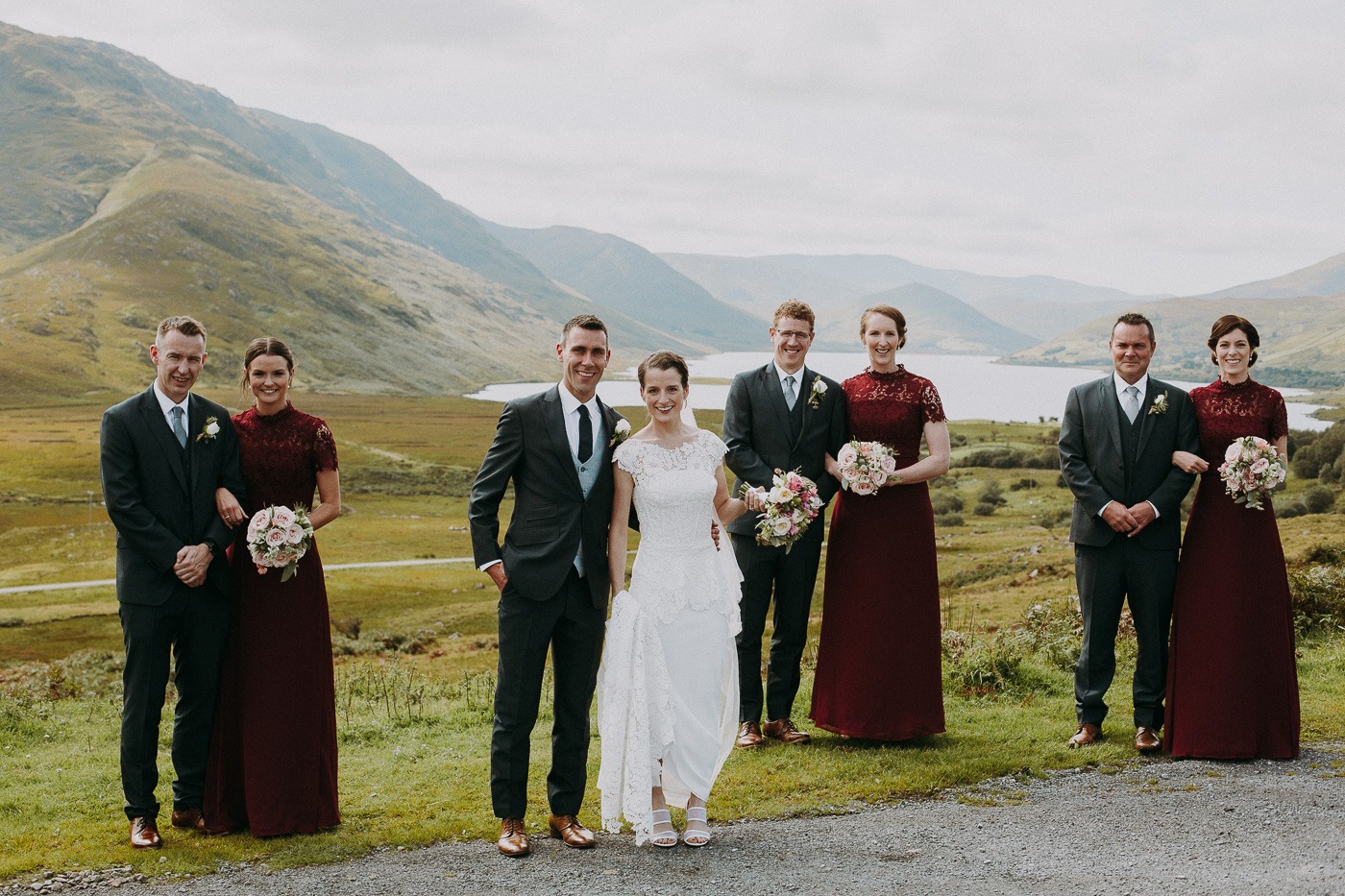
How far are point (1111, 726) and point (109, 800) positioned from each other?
8.11 m

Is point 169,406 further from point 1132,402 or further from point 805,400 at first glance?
point 1132,402

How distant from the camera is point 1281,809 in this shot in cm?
689

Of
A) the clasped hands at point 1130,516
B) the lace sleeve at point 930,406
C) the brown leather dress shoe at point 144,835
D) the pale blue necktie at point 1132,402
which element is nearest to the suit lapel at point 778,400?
the lace sleeve at point 930,406

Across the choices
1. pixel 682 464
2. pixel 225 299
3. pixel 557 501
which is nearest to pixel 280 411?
pixel 557 501

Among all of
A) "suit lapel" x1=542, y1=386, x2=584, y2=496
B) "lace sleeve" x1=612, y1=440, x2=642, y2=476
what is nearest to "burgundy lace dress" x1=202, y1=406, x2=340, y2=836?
"suit lapel" x1=542, y1=386, x2=584, y2=496

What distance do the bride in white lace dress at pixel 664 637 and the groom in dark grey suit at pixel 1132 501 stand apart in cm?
338

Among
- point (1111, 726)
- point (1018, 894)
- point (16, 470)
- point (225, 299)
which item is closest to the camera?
point (1018, 894)

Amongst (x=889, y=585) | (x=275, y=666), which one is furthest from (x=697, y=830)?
(x=275, y=666)

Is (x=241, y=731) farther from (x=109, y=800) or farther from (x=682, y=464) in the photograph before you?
(x=682, y=464)

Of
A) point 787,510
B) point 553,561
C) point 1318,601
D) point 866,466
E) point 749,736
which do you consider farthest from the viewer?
point 1318,601

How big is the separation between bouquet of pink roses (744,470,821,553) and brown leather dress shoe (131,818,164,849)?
422 centimetres

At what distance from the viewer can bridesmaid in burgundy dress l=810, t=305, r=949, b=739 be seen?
8.37 m

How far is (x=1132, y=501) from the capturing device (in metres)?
8.34

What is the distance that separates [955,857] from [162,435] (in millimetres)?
5502
